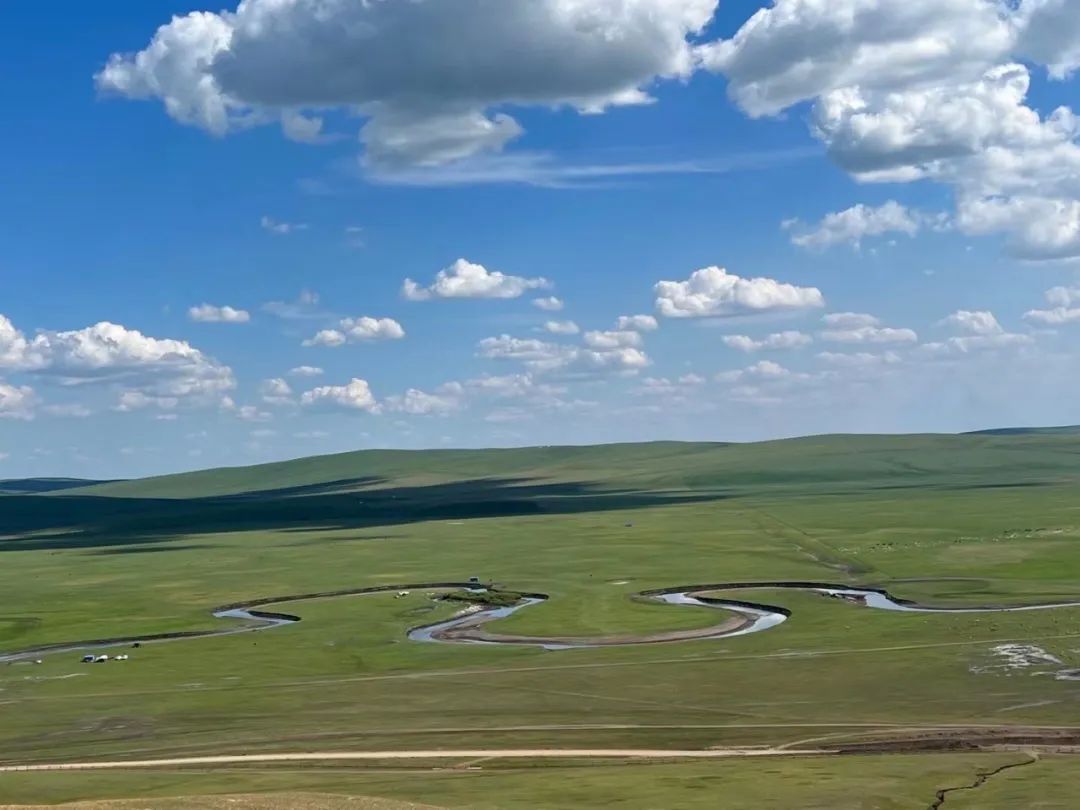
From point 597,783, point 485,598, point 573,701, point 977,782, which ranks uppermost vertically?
point 485,598

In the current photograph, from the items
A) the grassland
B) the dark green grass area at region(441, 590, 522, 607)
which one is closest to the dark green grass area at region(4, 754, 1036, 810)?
the grassland

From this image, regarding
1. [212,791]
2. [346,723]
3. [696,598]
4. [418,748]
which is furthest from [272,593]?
[212,791]

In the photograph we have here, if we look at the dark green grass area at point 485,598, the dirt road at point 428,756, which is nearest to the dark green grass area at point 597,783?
the dirt road at point 428,756

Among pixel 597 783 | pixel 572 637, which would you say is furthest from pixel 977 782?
pixel 572 637

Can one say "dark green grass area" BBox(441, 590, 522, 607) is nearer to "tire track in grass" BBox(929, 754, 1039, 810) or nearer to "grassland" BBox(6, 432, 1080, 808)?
"grassland" BBox(6, 432, 1080, 808)

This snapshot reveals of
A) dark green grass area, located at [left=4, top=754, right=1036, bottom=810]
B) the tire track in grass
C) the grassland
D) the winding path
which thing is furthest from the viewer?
the winding path

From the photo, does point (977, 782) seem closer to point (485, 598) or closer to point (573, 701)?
point (573, 701)

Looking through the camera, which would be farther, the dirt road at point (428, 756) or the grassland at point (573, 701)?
the dirt road at point (428, 756)

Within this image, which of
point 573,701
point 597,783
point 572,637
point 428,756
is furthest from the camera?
point 572,637

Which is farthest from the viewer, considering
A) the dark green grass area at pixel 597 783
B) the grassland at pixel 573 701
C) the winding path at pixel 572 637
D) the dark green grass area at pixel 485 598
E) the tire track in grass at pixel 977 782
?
the dark green grass area at pixel 485 598

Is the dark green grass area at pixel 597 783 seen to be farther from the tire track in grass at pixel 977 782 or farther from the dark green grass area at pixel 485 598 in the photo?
the dark green grass area at pixel 485 598
